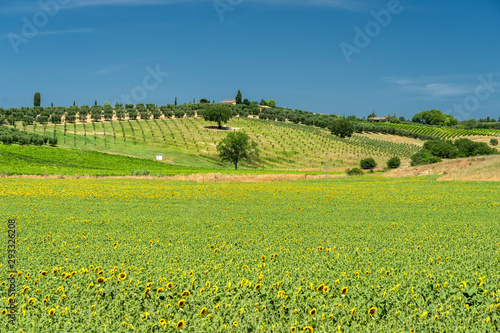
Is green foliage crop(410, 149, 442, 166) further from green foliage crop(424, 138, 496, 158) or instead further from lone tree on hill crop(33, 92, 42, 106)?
lone tree on hill crop(33, 92, 42, 106)

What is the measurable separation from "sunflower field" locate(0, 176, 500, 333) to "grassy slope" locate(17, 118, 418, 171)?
271 feet

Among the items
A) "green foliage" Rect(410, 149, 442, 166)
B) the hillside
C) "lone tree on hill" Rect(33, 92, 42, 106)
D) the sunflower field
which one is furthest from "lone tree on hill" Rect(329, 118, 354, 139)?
the sunflower field

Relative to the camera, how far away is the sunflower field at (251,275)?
752cm

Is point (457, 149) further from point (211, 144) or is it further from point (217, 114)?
point (217, 114)

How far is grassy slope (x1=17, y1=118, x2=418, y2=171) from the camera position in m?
106

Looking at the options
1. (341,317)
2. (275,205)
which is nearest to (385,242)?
(341,317)

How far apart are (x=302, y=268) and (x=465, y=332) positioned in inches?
153

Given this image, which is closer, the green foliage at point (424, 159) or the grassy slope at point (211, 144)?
the green foliage at point (424, 159)

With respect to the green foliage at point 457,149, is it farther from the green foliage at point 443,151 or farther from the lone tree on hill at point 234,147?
the lone tree on hill at point 234,147

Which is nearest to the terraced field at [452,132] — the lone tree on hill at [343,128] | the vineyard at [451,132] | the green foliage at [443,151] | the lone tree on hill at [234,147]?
the vineyard at [451,132]

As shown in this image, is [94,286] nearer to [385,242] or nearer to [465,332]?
[465,332]

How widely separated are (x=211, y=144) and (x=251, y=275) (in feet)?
368

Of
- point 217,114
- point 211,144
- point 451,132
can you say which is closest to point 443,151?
point 211,144

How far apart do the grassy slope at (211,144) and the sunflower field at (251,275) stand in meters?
82.5
